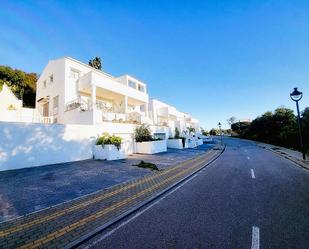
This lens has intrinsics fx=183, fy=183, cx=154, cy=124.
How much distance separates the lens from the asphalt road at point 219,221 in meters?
3.59

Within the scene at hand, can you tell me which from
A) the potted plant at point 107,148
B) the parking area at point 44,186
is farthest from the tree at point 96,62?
the parking area at point 44,186

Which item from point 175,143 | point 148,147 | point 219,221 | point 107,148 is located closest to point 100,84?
point 107,148

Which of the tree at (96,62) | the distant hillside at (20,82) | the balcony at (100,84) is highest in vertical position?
the tree at (96,62)

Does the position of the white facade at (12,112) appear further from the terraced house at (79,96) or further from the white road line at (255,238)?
the white road line at (255,238)

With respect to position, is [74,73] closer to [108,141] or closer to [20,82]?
[108,141]

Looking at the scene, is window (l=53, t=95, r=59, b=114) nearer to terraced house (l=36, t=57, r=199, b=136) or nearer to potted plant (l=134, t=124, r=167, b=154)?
terraced house (l=36, t=57, r=199, b=136)

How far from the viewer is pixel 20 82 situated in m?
34.4

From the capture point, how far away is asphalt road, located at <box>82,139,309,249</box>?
3.59 metres

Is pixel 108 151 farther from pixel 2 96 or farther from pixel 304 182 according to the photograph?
pixel 2 96

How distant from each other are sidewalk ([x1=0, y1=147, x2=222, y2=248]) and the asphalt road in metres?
0.42

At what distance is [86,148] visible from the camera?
15.3 meters

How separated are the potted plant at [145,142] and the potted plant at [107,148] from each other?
4.90m

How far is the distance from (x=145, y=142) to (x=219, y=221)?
54.2ft

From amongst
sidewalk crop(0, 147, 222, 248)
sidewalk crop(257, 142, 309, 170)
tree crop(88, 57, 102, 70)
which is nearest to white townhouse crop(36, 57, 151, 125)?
sidewalk crop(0, 147, 222, 248)
